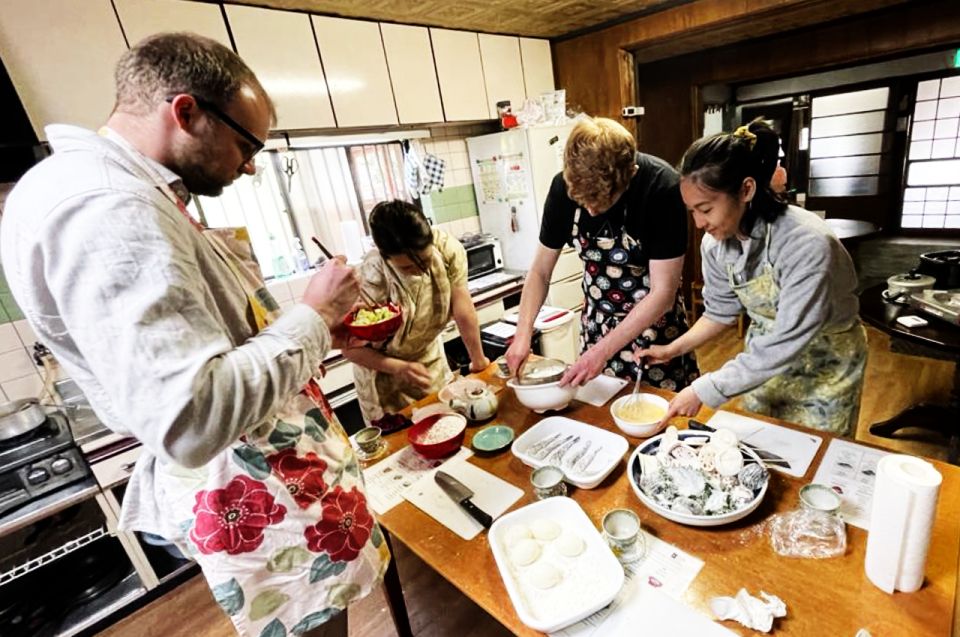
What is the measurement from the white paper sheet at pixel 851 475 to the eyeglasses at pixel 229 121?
127 cm

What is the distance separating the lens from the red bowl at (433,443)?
119cm

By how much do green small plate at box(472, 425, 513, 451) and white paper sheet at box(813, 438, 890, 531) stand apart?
2.29 ft

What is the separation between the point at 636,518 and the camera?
87cm

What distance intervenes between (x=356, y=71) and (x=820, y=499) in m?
2.68

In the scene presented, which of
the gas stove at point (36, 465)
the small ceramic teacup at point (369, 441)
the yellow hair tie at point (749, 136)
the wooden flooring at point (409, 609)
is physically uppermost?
the yellow hair tie at point (749, 136)

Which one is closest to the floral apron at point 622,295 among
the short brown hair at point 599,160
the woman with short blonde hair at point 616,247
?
the woman with short blonde hair at point 616,247

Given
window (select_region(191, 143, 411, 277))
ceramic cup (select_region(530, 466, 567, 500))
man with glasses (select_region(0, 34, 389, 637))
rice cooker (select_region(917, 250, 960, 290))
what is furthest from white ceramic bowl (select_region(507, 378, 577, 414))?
rice cooker (select_region(917, 250, 960, 290))

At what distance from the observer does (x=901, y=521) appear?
2.16ft

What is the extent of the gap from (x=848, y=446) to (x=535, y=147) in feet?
8.21

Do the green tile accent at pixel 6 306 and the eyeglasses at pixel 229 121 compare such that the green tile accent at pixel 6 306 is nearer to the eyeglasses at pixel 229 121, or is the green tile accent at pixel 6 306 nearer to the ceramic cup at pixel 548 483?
the eyeglasses at pixel 229 121

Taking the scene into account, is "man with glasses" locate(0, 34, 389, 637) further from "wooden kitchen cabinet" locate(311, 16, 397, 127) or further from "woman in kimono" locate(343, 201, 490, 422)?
"wooden kitchen cabinet" locate(311, 16, 397, 127)

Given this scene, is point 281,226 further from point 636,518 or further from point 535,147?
point 636,518

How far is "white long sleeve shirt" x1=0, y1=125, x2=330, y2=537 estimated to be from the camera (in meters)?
0.55

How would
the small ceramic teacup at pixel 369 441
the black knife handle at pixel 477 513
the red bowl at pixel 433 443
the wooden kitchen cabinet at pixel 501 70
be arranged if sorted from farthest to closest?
1. the wooden kitchen cabinet at pixel 501 70
2. the small ceramic teacup at pixel 369 441
3. the red bowl at pixel 433 443
4. the black knife handle at pixel 477 513
